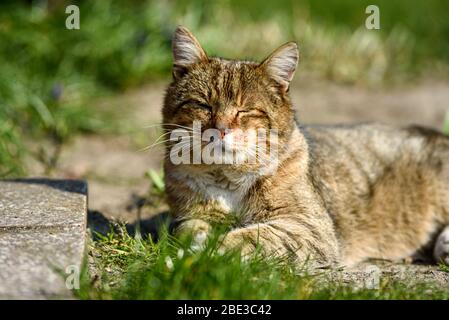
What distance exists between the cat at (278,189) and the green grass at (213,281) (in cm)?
18

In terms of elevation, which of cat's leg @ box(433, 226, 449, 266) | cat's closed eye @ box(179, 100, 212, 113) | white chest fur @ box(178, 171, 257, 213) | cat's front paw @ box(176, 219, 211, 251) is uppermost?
cat's closed eye @ box(179, 100, 212, 113)

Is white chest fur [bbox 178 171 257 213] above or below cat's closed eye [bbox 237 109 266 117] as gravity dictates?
below

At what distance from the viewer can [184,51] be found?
433cm

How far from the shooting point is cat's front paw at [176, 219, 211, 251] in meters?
3.92

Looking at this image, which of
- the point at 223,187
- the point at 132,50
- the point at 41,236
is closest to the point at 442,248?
the point at 223,187

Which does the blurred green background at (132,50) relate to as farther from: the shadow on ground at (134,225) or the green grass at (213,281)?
the green grass at (213,281)

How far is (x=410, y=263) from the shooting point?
16.0 feet

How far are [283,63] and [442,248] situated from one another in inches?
64.0

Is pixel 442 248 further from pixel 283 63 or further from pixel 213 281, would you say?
pixel 213 281

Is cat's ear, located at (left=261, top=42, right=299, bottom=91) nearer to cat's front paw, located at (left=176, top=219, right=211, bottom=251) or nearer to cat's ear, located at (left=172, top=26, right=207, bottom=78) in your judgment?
cat's ear, located at (left=172, top=26, right=207, bottom=78)

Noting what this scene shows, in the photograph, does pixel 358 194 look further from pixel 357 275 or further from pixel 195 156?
pixel 195 156

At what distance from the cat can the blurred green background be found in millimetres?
2089

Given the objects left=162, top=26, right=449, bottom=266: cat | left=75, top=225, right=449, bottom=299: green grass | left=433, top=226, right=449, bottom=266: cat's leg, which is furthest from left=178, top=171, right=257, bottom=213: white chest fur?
left=433, top=226, right=449, bottom=266: cat's leg

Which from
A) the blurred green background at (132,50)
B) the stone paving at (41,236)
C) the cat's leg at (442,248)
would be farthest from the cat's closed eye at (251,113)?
the blurred green background at (132,50)
